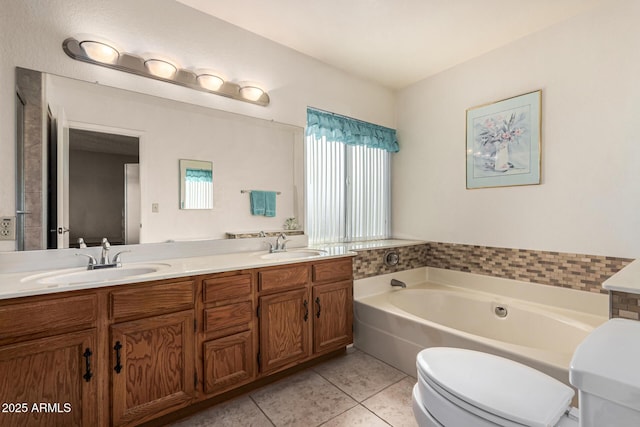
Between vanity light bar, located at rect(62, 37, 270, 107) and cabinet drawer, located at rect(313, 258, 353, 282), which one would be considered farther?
cabinet drawer, located at rect(313, 258, 353, 282)

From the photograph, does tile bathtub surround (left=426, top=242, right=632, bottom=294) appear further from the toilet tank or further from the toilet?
the toilet tank

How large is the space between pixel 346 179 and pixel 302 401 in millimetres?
2099

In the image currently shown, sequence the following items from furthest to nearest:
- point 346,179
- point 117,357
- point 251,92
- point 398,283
Answer: point 346,179 < point 398,283 < point 251,92 < point 117,357

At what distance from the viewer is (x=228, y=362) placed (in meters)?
1.68

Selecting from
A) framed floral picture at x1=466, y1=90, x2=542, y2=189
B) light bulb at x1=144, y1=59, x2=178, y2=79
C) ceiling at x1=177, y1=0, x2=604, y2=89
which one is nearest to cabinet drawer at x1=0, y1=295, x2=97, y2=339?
light bulb at x1=144, y1=59, x2=178, y2=79

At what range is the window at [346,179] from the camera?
2811mm

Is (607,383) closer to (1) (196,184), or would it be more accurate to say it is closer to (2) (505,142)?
(1) (196,184)

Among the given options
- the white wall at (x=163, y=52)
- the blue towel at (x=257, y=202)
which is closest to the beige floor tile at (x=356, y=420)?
the blue towel at (x=257, y=202)

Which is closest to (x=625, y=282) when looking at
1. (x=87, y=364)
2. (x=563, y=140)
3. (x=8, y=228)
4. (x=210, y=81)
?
(x=563, y=140)

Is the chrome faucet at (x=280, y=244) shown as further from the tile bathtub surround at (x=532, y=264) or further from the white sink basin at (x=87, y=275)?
the tile bathtub surround at (x=532, y=264)

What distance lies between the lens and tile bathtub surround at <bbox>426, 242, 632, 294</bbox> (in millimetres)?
2043

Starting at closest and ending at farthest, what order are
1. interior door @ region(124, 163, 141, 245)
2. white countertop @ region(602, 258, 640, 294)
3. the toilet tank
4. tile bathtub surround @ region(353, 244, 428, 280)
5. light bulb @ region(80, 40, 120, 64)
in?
the toilet tank
white countertop @ region(602, 258, 640, 294)
light bulb @ region(80, 40, 120, 64)
interior door @ region(124, 163, 141, 245)
tile bathtub surround @ region(353, 244, 428, 280)

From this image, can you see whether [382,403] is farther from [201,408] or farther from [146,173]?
[146,173]

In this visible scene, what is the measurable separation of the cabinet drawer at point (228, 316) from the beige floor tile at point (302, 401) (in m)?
0.50
